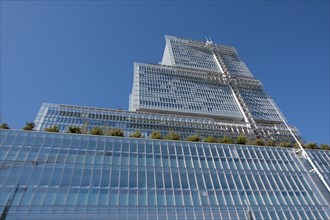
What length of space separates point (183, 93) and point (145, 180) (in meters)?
71.1

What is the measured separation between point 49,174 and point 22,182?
110 inches

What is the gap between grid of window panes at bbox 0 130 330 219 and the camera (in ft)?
85.4

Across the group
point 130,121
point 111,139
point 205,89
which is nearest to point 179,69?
point 205,89

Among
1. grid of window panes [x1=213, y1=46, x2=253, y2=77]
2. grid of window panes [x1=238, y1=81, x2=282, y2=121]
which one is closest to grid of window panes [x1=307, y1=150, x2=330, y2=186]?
grid of window panes [x1=238, y1=81, x2=282, y2=121]

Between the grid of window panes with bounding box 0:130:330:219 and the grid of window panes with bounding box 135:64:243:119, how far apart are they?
52.0 meters

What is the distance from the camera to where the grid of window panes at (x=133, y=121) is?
240 ft

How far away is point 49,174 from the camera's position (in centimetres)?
2819

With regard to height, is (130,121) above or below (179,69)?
below

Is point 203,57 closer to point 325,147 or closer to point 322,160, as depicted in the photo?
point 325,147

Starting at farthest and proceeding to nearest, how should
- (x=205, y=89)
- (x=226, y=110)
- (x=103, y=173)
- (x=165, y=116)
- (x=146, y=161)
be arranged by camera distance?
(x=205, y=89), (x=226, y=110), (x=165, y=116), (x=146, y=161), (x=103, y=173)

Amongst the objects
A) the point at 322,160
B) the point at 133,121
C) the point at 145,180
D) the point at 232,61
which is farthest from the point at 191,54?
the point at 145,180

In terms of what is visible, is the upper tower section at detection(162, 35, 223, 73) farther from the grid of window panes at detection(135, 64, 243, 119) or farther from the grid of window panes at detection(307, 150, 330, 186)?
the grid of window panes at detection(307, 150, 330, 186)

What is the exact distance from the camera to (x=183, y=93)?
99000 millimetres

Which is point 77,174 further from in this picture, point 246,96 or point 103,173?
point 246,96
